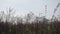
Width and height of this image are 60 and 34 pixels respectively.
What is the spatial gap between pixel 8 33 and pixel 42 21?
48.2 inches

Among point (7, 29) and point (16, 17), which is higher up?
point (16, 17)

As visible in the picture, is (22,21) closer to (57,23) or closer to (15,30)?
(15,30)

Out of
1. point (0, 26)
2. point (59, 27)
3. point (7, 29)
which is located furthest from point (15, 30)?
point (59, 27)

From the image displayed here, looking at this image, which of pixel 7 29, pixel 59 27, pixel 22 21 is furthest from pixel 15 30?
pixel 59 27

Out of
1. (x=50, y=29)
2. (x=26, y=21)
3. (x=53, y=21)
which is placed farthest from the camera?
(x=26, y=21)

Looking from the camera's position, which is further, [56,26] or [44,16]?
[44,16]

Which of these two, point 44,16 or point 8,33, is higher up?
point 44,16

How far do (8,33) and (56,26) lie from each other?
1247 mm

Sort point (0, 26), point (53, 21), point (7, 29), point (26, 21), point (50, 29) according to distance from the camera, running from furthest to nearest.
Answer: point (26, 21), point (53, 21), point (0, 26), point (7, 29), point (50, 29)

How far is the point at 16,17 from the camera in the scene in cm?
433

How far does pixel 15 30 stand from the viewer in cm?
338

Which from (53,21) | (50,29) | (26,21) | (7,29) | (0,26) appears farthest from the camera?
(26,21)

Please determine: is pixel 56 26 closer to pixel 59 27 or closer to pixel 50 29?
pixel 59 27

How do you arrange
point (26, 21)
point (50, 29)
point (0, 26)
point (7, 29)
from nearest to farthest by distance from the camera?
point (50, 29)
point (7, 29)
point (0, 26)
point (26, 21)
